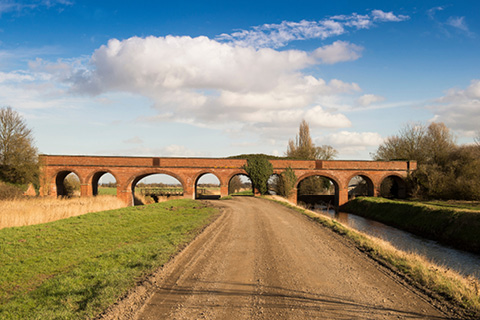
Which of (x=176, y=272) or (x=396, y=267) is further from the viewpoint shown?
(x=396, y=267)

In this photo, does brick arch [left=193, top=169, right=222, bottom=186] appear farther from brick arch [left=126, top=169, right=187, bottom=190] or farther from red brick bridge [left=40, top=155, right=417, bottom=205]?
brick arch [left=126, top=169, right=187, bottom=190]

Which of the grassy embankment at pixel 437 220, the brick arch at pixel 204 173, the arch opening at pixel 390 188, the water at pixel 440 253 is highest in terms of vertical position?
→ the brick arch at pixel 204 173

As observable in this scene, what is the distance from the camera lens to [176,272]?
Result: 7344 millimetres

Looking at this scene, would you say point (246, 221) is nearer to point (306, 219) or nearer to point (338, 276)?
point (306, 219)

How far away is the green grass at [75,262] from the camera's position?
5.70 m

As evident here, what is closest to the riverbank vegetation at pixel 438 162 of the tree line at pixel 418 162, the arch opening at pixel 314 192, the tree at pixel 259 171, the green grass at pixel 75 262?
the tree line at pixel 418 162

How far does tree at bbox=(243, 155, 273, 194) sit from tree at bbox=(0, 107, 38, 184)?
21793mm

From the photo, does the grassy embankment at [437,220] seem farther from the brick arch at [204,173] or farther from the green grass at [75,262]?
the brick arch at [204,173]

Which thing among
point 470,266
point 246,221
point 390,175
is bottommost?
point 470,266

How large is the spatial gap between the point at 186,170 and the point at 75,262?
24.9 meters

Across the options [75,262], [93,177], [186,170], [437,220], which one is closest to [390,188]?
[437,220]

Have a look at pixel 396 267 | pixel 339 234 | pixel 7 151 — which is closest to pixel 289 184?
pixel 339 234

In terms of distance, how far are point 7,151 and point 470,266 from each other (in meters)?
35.6

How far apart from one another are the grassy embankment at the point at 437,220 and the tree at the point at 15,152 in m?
33.6
